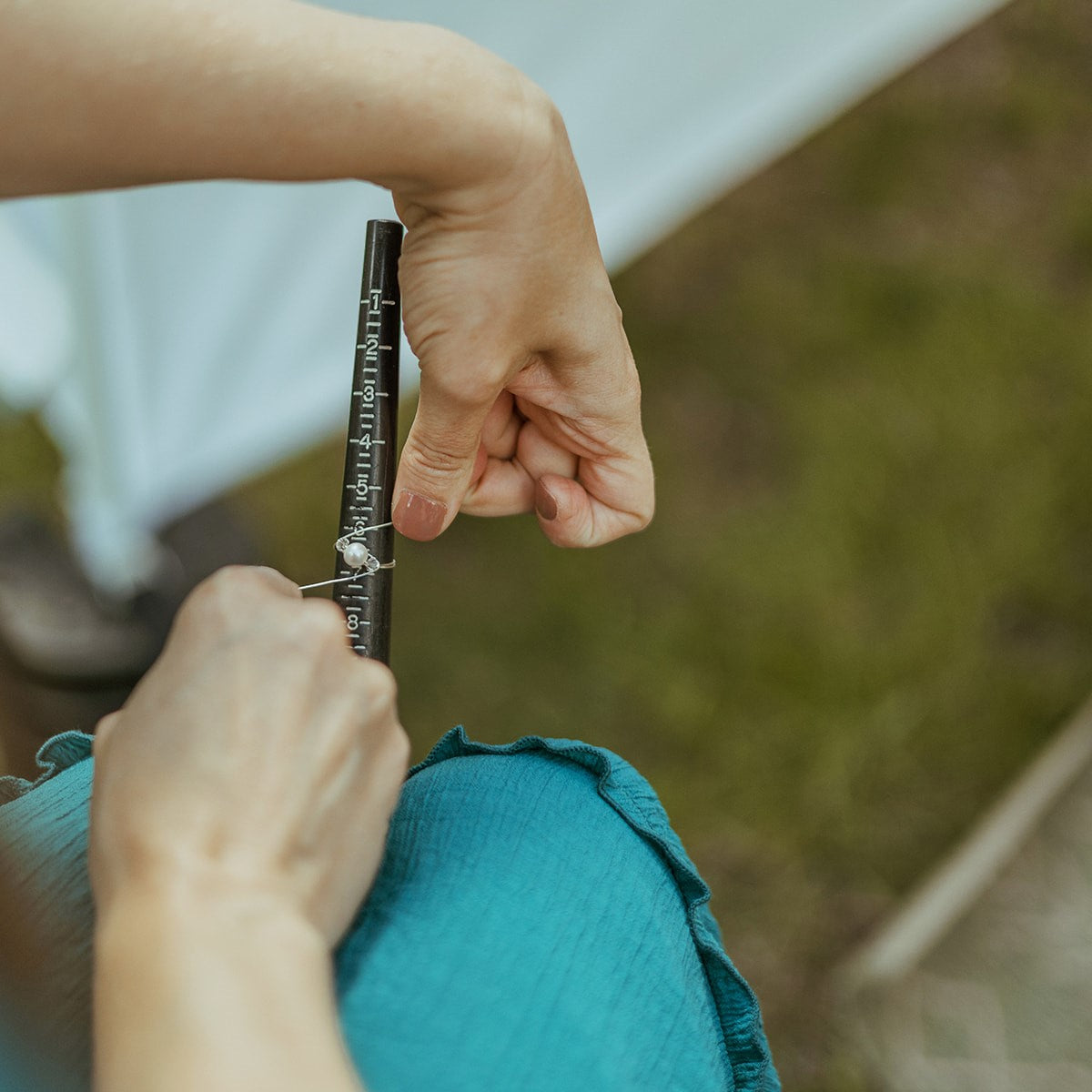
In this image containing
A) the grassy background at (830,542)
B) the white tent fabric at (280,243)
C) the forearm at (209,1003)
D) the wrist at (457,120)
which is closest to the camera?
the forearm at (209,1003)

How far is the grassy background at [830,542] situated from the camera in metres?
1.00

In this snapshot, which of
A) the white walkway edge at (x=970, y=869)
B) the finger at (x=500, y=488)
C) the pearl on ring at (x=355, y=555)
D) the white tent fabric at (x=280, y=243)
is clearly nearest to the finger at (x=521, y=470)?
the finger at (x=500, y=488)

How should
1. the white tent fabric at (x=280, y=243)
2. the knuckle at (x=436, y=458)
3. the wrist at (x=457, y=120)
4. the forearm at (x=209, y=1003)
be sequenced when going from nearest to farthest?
the forearm at (x=209, y=1003)
the wrist at (x=457, y=120)
the knuckle at (x=436, y=458)
the white tent fabric at (x=280, y=243)

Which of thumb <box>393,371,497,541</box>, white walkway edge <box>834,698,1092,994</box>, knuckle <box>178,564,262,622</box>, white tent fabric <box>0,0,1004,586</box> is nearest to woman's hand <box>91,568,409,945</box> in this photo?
knuckle <box>178,564,262,622</box>

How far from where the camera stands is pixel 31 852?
36 cm

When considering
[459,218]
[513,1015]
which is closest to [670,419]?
[459,218]

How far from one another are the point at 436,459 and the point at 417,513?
1.1 inches

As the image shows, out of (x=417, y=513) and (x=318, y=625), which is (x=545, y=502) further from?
(x=318, y=625)

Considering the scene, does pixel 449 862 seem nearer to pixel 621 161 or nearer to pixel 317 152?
pixel 317 152

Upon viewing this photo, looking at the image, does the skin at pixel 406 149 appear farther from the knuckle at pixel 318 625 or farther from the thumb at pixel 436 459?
the knuckle at pixel 318 625

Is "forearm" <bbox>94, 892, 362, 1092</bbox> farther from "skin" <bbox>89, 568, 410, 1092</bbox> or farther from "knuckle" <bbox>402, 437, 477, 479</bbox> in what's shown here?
"knuckle" <bbox>402, 437, 477, 479</bbox>

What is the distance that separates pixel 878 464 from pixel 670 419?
9.5 inches

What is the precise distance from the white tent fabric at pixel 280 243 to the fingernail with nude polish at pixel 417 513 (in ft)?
1.58

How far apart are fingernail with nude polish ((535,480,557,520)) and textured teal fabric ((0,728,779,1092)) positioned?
0.13 m
